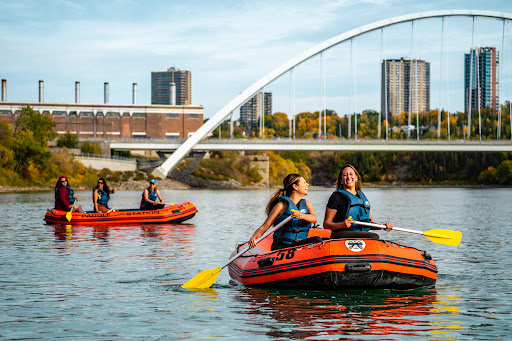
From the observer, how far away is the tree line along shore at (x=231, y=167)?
209ft

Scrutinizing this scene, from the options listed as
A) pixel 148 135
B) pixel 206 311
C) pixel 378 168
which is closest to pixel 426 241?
pixel 206 311

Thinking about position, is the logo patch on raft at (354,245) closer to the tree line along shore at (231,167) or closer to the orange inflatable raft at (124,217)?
the orange inflatable raft at (124,217)

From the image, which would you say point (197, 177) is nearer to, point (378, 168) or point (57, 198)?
point (378, 168)

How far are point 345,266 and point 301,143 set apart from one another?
220 feet

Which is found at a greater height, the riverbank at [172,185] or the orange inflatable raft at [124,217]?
the orange inflatable raft at [124,217]

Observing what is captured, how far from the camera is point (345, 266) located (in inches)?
385

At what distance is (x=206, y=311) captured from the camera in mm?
9297

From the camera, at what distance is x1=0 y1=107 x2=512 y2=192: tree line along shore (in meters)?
63.7

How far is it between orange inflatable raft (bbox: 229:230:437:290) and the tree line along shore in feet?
171

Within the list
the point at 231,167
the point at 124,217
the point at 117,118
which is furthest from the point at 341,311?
the point at 117,118

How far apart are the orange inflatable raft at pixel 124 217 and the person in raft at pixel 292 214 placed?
1244cm

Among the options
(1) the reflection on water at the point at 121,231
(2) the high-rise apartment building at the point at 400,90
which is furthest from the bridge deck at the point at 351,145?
(2) the high-rise apartment building at the point at 400,90

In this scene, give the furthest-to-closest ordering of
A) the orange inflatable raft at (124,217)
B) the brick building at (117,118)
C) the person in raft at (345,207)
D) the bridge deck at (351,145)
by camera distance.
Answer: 1. the brick building at (117,118)
2. the bridge deck at (351,145)
3. the orange inflatable raft at (124,217)
4. the person in raft at (345,207)

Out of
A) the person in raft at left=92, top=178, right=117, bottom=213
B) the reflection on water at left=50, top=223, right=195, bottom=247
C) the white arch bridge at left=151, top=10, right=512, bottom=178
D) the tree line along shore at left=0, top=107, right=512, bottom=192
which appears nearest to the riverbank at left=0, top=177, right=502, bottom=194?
the tree line along shore at left=0, top=107, right=512, bottom=192
